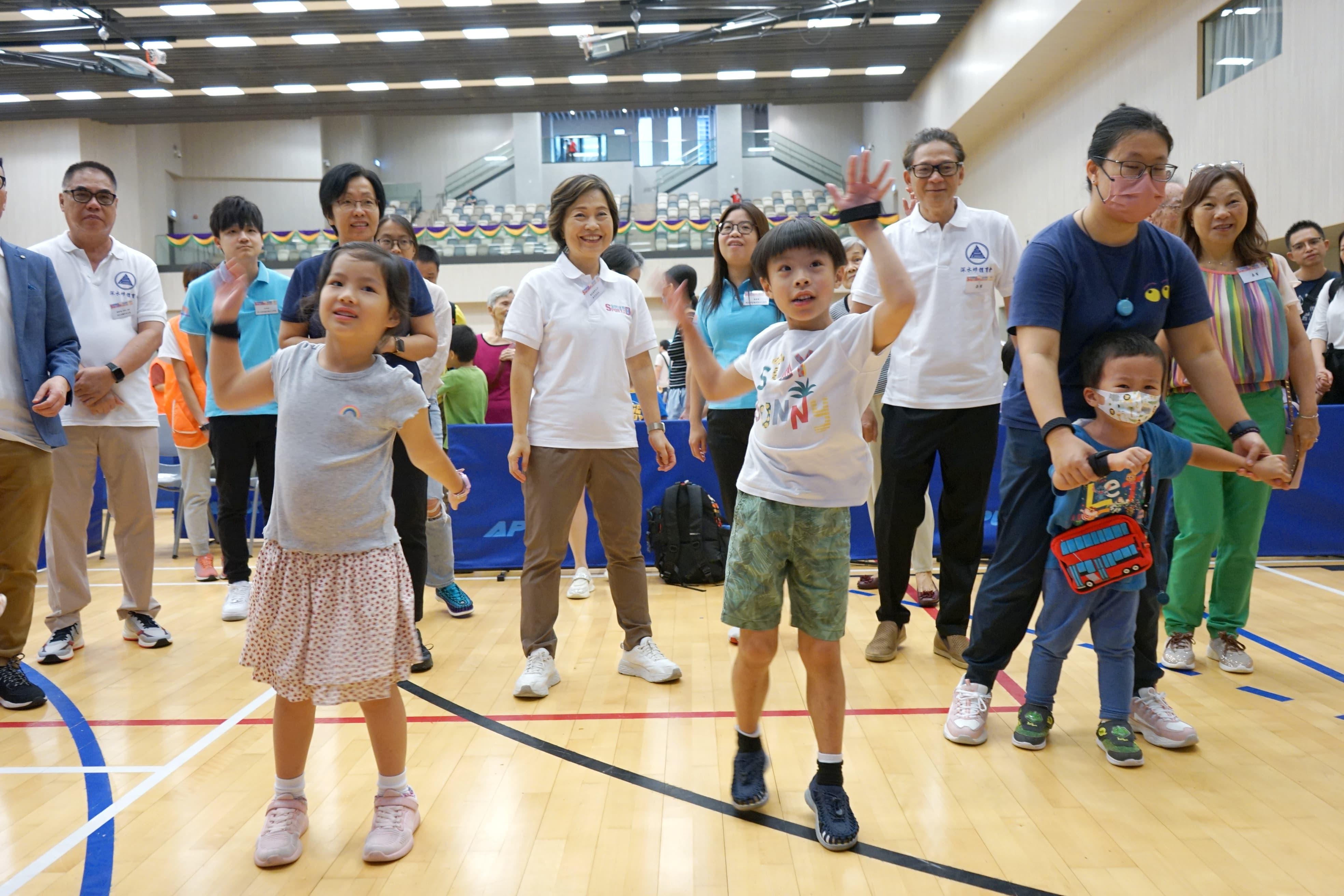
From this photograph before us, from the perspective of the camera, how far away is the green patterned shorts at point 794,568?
7.45 ft

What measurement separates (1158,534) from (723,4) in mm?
12505

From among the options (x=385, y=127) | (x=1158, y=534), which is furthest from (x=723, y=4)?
(x=385, y=127)

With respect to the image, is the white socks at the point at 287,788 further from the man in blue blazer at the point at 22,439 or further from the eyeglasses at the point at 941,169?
the eyeglasses at the point at 941,169

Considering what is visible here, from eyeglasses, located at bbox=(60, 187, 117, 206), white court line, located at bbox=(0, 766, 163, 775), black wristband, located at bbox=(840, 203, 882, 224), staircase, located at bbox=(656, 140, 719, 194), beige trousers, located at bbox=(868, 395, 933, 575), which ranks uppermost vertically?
staircase, located at bbox=(656, 140, 719, 194)

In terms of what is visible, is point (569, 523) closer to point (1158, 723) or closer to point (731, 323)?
point (731, 323)

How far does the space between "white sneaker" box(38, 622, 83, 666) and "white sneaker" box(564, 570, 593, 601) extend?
2258 mm

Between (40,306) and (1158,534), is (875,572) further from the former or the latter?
(40,306)

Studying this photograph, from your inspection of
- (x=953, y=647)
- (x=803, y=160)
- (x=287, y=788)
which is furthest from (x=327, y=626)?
(x=803, y=160)

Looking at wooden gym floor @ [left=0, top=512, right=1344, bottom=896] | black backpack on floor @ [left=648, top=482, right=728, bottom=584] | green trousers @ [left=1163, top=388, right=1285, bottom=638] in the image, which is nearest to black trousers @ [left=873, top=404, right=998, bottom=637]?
wooden gym floor @ [left=0, top=512, right=1344, bottom=896]

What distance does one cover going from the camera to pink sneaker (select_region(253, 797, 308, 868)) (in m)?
2.15

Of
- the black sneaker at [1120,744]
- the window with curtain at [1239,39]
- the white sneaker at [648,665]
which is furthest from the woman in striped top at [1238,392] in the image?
the window with curtain at [1239,39]

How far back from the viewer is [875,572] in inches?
211

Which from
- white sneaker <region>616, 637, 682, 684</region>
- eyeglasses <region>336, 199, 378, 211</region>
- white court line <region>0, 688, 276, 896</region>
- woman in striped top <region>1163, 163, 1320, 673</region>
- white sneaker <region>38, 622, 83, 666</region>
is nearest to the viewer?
white court line <region>0, 688, 276, 896</region>

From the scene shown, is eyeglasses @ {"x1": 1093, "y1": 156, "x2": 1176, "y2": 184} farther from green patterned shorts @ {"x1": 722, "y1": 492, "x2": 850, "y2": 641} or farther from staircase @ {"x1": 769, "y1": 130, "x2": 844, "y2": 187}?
staircase @ {"x1": 769, "y1": 130, "x2": 844, "y2": 187}
